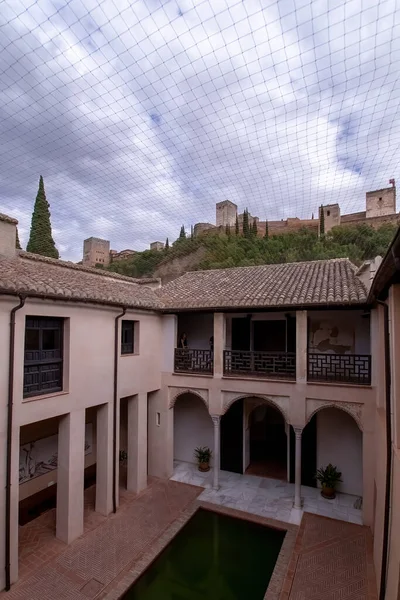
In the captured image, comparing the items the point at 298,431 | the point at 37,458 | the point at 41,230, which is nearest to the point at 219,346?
the point at 298,431

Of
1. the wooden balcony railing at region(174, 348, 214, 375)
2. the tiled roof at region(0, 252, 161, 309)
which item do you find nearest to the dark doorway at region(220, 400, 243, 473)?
the wooden balcony railing at region(174, 348, 214, 375)

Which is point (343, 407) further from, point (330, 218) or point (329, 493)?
point (330, 218)

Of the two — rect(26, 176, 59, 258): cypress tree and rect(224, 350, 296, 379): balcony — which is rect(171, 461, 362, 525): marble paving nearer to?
rect(224, 350, 296, 379): balcony

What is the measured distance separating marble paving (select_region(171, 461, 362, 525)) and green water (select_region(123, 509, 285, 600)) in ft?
2.07

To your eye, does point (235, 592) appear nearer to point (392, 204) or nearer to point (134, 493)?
point (134, 493)

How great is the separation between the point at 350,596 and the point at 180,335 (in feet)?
27.0

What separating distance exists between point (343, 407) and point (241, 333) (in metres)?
4.00

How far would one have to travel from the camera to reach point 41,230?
22141 mm

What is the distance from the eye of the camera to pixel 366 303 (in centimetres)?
761

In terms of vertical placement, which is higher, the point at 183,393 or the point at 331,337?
the point at 331,337

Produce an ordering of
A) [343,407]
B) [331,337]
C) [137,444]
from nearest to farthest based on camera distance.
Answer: [343,407] → [137,444] → [331,337]

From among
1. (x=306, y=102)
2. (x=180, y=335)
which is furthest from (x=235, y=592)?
(x=306, y=102)

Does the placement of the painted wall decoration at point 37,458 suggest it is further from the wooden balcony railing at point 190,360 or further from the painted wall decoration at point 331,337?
the painted wall decoration at point 331,337

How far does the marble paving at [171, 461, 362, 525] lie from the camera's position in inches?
334
